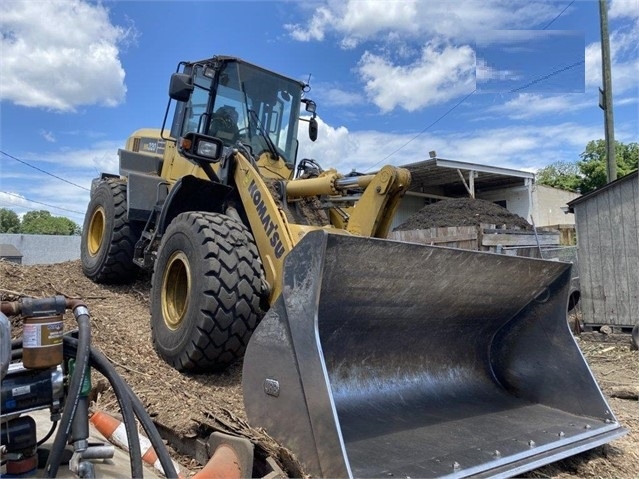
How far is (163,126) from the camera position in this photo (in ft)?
19.0

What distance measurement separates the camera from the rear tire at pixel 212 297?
358 centimetres

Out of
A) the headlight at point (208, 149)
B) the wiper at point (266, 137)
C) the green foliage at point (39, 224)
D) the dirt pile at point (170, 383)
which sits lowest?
the dirt pile at point (170, 383)

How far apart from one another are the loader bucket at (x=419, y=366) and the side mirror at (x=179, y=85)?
2.65 metres

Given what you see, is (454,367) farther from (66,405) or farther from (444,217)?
(444,217)

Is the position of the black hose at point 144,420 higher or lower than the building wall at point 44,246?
lower

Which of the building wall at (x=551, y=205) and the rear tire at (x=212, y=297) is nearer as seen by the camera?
the rear tire at (x=212, y=297)

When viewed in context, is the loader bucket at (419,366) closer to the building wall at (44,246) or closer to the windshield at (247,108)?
the windshield at (247,108)

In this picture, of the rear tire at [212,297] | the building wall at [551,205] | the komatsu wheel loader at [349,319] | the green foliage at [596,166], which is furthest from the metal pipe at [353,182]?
the green foliage at [596,166]


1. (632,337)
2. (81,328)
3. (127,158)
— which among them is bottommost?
(632,337)

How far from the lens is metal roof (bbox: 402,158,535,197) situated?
1561 cm

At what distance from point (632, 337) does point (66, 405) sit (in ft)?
26.5

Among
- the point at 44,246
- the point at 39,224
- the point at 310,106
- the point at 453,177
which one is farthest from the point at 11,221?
the point at 310,106

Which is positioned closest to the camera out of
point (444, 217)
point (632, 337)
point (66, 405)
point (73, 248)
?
point (66, 405)

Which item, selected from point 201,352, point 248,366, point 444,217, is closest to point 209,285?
point 201,352
